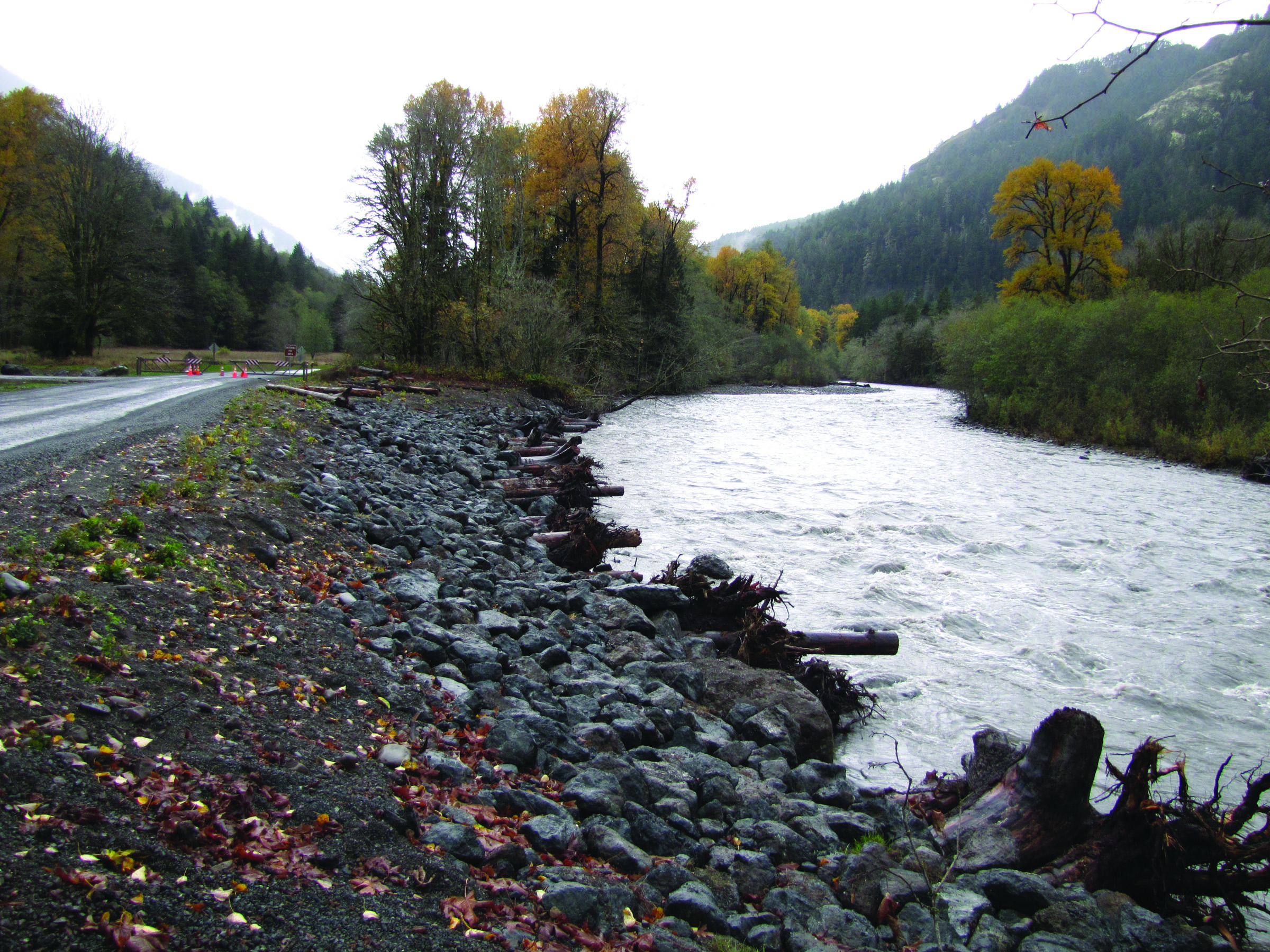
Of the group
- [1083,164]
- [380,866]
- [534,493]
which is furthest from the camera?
[1083,164]

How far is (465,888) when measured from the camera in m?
2.42

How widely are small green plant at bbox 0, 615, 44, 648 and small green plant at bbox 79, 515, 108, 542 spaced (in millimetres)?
1159

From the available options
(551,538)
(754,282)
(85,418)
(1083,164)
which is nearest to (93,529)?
(551,538)

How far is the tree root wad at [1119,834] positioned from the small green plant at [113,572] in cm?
456

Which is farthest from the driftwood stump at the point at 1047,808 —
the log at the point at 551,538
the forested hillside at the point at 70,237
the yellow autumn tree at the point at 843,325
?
the yellow autumn tree at the point at 843,325

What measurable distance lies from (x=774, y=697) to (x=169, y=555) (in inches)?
168

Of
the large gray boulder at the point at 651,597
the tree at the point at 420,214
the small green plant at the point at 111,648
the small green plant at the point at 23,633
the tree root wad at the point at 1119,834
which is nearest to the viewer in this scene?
the small green plant at the point at 23,633

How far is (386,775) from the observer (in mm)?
2934

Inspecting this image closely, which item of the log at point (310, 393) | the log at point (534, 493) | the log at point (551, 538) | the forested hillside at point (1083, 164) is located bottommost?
the log at point (551, 538)

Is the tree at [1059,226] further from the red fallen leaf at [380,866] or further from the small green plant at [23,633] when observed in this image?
the small green plant at [23,633]

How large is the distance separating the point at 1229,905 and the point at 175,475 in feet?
24.5

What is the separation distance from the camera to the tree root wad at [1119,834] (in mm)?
3006

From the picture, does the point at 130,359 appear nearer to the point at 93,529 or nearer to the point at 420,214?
the point at 420,214

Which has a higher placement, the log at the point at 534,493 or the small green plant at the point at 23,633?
the small green plant at the point at 23,633
